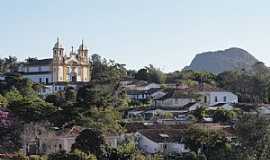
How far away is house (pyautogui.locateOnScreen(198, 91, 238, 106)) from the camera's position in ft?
189

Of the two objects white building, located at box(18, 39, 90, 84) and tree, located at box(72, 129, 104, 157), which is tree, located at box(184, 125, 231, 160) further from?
white building, located at box(18, 39, 90, 84)

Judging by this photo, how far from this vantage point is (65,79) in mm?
65188

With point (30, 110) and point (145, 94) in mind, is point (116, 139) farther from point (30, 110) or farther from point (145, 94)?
point (145, 94)

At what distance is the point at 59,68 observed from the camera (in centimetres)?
6494

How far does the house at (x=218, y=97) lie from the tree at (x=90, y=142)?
2469cm

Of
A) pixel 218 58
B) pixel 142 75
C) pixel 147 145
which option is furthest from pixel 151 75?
pixel 218 58

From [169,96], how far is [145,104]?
233 cm

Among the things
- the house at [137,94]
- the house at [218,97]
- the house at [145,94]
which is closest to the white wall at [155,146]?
the house at [218,97]

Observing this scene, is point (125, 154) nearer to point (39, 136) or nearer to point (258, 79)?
point (39, 136)

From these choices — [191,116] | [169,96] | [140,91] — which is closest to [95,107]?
[191,116]

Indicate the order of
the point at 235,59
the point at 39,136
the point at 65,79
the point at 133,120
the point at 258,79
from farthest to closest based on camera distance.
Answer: the point at 235,59 < the point at 65,79 < the point at 258,79 < the point at 133,120 < the point at 39,136

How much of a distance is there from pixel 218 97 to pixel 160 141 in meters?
21.2

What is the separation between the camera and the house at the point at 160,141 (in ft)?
123

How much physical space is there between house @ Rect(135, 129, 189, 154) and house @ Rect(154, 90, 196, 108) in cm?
1552
